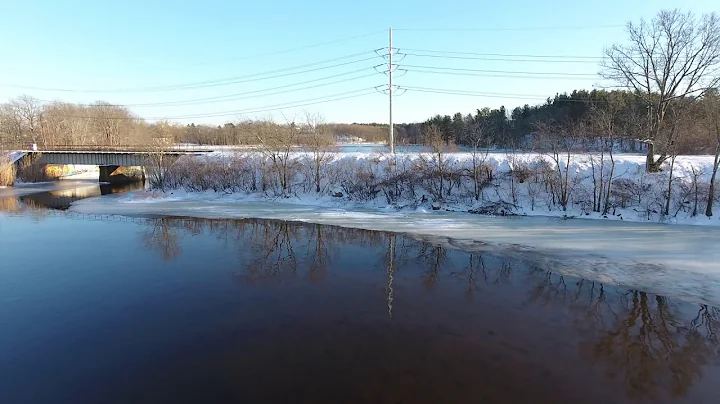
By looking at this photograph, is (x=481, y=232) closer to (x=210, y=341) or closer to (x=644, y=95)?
(x=210, y=341)

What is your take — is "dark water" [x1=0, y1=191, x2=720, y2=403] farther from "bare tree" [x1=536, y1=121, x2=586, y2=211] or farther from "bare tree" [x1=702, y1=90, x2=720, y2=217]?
"bare tree" [x1=702, y1=90, x2=720, y2=217]

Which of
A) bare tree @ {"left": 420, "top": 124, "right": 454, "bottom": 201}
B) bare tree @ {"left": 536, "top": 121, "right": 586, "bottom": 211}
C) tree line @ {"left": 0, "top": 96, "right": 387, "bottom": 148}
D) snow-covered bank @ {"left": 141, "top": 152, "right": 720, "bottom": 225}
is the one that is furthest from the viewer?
tree line @ {"left": 0, "top": 96, "right": 387, "bottom": 148}

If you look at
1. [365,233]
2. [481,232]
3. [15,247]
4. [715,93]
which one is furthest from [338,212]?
[715,93]

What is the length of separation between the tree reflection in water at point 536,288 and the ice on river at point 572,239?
1.09 metres

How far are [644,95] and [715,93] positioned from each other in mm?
3446

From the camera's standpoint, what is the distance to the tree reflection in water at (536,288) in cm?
699

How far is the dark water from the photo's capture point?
246 inches

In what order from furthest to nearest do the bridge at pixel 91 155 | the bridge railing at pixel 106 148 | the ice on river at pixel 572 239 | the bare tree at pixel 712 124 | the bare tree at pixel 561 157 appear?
the bridge at pixel 91 155 < the bridge railing at pixel 106 148 < the bare tree at pixel 561 157 < the bare tree at pixel 712 124 < the ice on river at pixel 572 239

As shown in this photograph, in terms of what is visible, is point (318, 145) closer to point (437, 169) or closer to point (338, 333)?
point (437, 169)

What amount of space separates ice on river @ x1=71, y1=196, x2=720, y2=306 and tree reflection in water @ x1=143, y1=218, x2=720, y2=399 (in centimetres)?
109

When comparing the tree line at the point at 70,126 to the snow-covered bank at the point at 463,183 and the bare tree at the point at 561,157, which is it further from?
the bare tree at the point at 561,157

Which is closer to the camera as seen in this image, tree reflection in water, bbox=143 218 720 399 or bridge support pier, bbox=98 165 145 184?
tree reflection in water, bbox=143 218 720 399

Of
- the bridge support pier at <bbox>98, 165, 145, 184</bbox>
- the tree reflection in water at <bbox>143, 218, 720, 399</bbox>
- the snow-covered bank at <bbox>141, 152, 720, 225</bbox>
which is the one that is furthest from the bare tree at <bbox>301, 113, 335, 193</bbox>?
the bridge support pier at <bbox>98, 165, 145, 184</bbox>

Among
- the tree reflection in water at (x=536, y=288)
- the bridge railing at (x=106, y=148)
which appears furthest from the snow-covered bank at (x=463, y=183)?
the tree reflection in water at (x=536, y=288)
